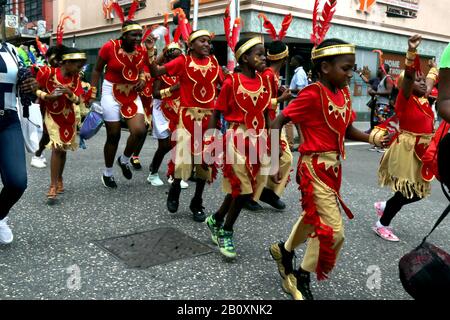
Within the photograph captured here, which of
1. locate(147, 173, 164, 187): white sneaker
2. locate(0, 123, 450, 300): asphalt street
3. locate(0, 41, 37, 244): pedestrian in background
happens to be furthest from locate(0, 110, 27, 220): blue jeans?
locate(147, 173, 164, 187): white sneaker

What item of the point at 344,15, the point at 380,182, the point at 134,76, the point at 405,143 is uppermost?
the point at 344,15

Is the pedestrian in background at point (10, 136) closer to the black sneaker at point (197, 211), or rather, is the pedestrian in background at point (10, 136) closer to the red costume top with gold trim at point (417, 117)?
the black sneaker at point (197, 211)

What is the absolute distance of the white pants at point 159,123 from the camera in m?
6.27

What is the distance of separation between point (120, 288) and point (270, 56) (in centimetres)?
326

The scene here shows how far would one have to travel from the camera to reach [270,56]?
529cm

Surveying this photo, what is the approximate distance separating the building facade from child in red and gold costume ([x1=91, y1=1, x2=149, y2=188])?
9538mm

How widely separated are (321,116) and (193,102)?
2.07 meters

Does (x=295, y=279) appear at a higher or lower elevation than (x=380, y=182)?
lower

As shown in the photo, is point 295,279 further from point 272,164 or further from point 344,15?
point 344,15

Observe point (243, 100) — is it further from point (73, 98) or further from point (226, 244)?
point (73, 98)

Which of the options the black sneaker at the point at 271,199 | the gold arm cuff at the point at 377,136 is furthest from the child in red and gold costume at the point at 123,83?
the gold arm cuff at the point at 377,136

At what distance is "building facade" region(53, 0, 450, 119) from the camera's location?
15711mm

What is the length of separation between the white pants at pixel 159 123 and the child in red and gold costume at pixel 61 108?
3.96ft
